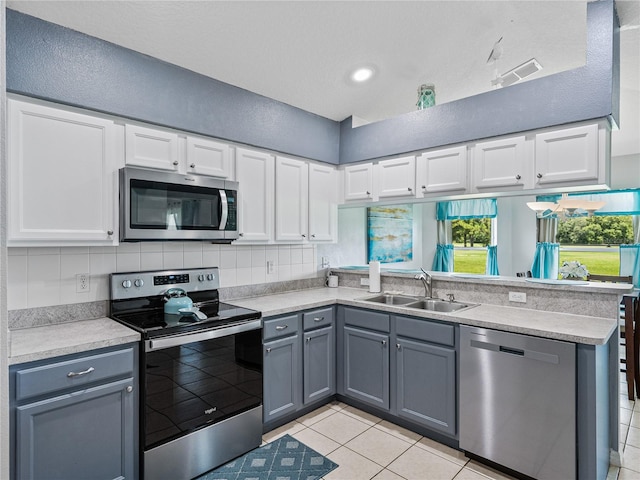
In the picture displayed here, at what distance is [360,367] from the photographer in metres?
3.05

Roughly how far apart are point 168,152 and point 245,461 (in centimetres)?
210

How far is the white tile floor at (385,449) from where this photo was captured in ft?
7.50

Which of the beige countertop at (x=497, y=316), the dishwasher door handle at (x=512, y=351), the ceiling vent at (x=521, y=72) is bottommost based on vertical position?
the dishwasher door handle at (x=512, y=351)

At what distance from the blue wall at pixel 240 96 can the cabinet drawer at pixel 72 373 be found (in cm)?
144

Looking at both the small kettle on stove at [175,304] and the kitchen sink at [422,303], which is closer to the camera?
the small kettle on stove at [175,304]

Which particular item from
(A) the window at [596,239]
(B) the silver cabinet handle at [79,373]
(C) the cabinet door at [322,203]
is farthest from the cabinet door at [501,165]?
(A) the window at [596,239]

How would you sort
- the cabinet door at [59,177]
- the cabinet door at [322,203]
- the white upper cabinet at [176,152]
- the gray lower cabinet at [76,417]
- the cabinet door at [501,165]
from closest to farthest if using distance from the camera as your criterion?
the gray lower cabinet at [76,417] < the cabinet door at [59,177] < the white upper cabinet at [176,152] < the cabinet door at [501,165] < the cabinet door at [322,203]

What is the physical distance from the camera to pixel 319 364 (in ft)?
10.1

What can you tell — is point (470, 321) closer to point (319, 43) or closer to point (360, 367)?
point (360, 367)

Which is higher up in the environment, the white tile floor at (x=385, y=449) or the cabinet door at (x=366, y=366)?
the cabinet door at (x=366, y=366)

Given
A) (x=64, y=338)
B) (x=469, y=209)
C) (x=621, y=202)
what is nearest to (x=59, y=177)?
(x=64, y=338)

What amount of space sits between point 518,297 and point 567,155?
104 centimetres

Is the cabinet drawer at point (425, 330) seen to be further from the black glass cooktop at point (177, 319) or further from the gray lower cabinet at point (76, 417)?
the gray lower cabinet at point (76, 417)

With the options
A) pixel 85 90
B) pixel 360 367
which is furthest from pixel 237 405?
pixel 85 90
